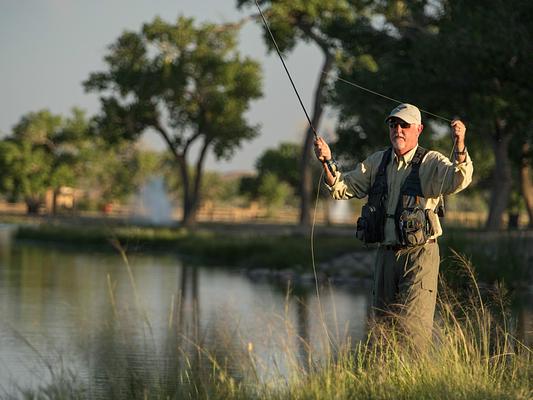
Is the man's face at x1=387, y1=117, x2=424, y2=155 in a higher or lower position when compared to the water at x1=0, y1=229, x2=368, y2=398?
higher

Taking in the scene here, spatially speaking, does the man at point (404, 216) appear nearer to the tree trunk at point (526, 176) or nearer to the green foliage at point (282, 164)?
the tree trunk at point (526, 176)

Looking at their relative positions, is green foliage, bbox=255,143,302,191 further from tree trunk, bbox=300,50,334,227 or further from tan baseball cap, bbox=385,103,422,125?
tan baseball cap, bbox=385,103,422,125

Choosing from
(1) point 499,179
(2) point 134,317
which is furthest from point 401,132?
(1) point 499,179

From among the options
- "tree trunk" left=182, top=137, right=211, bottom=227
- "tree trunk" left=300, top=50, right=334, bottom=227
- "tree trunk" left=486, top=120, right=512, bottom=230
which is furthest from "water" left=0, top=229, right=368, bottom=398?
"tree trunk" left=182, top=137, right=211, bottom=227

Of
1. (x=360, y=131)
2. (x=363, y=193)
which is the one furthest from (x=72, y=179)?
(x=363, y=193)

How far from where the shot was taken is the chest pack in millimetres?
7113

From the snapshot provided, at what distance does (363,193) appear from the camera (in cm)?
754

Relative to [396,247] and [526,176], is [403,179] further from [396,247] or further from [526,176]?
[526,176]

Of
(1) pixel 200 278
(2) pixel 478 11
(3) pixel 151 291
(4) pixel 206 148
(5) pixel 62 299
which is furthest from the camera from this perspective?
(4) pixel 206 148

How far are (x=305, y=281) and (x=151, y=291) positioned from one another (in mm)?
4949

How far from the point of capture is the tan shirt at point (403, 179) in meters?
7.00

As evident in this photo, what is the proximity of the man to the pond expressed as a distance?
394mm

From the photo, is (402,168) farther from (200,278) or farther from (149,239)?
(149,239)

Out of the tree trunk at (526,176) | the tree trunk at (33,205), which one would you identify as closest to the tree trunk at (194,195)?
the tree trunk at (526,176)
